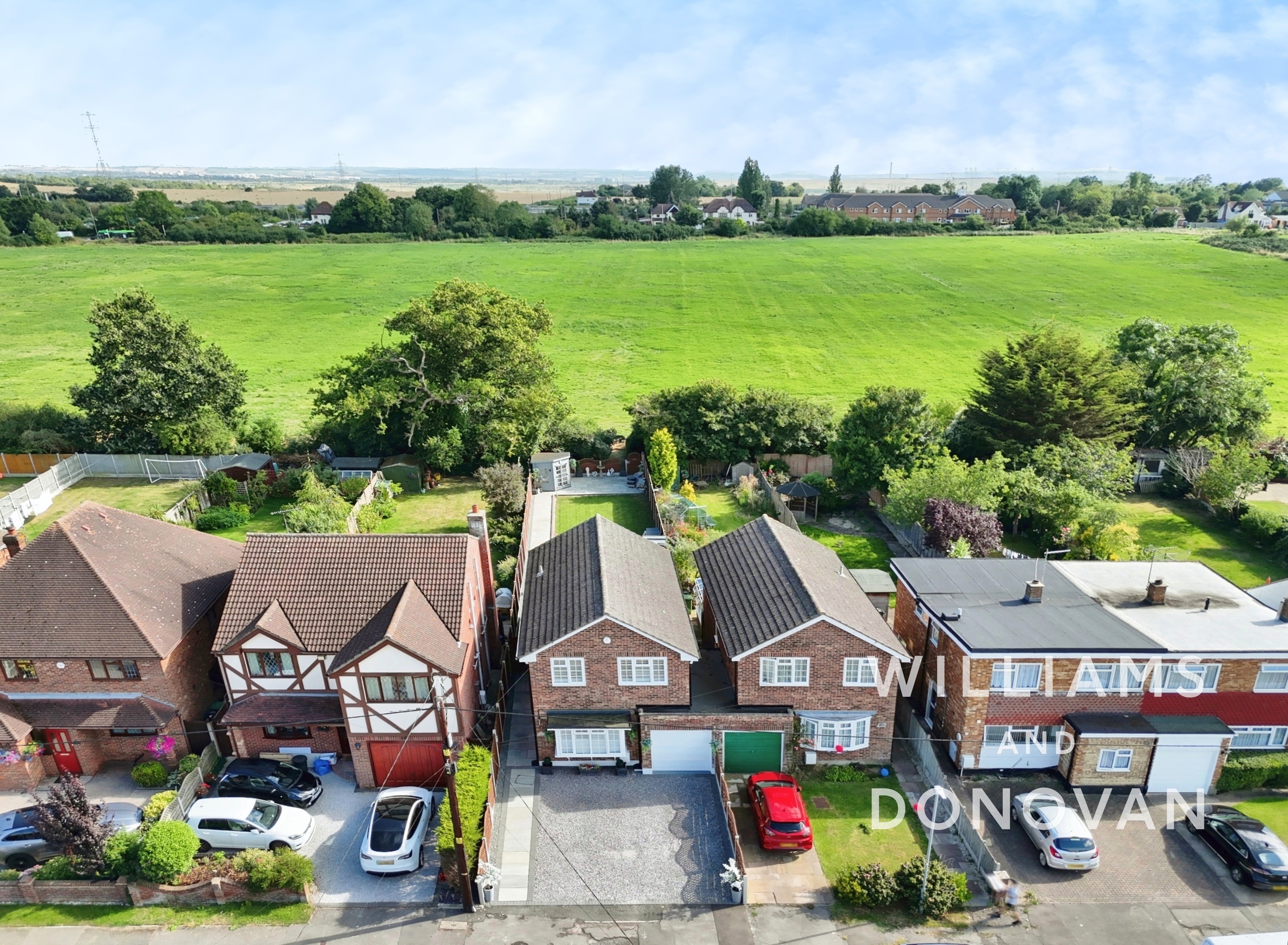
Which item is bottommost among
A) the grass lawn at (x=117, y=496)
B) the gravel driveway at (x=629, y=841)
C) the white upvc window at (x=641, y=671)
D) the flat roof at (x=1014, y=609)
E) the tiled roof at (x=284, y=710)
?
the gravel driveway at (x=629, y=841)

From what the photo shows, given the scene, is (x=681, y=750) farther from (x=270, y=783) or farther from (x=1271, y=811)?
(x=1271, y=811)

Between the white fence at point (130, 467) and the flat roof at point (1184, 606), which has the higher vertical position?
the flat roof at point (1184, 606)

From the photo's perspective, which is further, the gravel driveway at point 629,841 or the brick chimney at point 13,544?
the brick chimney at point 13,544

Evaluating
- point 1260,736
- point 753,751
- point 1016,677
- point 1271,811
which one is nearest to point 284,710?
point 753,751

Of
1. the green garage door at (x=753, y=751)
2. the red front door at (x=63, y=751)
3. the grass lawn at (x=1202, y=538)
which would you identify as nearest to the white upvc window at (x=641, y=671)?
the green garage door at (x=753, y=751)

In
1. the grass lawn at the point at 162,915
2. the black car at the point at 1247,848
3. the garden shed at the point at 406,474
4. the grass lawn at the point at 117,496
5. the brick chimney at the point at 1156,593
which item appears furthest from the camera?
the garden shed at the point at 406,474

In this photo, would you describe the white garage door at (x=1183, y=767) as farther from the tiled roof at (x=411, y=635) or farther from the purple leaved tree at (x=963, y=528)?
the tiled roof at (x=411, y=635)
